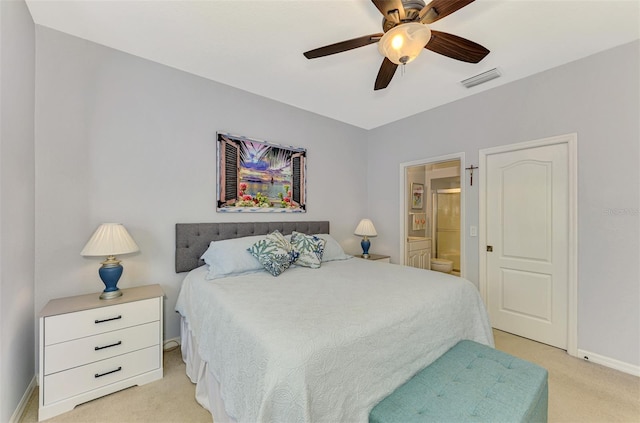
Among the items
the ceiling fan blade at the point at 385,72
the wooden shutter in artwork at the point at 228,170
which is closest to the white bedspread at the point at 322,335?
the wooden shutter in artwork at the point at 228,170

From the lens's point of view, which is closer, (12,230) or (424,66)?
(12,230)

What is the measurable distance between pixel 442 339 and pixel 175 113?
9.74 ft

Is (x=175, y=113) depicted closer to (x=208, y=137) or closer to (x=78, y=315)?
(x=208, y=137)

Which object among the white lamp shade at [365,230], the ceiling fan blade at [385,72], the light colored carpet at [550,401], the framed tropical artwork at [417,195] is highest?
the ceiling fan blade at [385,72]

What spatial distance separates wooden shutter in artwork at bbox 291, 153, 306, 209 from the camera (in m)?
3.42

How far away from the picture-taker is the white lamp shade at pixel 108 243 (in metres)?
1.94

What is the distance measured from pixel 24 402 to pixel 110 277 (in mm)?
910

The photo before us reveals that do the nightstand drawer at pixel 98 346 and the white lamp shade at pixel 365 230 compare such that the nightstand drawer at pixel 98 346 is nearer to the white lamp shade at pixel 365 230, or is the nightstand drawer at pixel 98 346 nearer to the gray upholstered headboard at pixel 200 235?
the gray upholstered headboard at pixel 200 235

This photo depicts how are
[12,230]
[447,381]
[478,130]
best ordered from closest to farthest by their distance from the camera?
1. [447,381]
2. [12,230]
3. [478,130]

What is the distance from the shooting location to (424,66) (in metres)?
2.55

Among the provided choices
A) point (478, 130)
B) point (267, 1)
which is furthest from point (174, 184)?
point (478, 130)

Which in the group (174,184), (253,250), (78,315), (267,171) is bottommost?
(78,315)

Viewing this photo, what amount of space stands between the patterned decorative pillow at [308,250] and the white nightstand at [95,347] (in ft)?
4.10

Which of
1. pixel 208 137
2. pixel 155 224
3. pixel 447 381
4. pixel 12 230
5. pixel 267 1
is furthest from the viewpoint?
pixel 208 137
